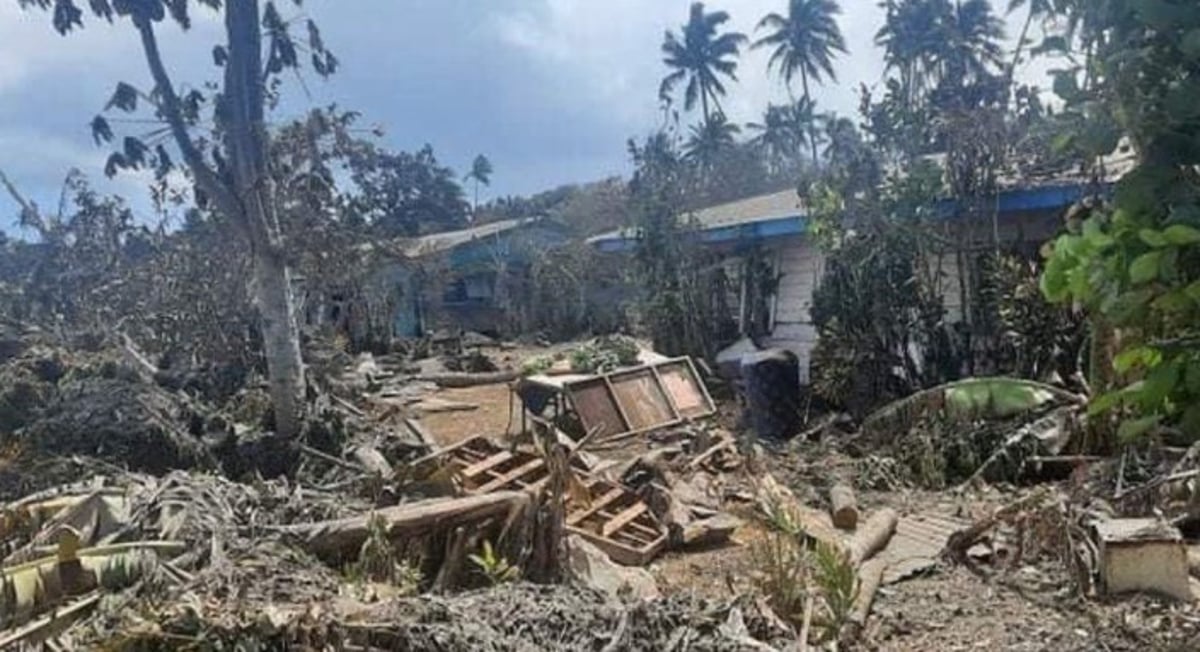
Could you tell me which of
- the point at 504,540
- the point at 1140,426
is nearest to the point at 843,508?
the point at 504,540

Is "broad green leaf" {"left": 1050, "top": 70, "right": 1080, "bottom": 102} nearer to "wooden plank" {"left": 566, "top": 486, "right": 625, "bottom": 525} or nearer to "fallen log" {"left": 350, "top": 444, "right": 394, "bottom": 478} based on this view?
"wooden plank" {"left": 566, "top": 486, "right": 625, "bottom": 525}

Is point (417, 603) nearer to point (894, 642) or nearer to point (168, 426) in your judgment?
point (894, 642)

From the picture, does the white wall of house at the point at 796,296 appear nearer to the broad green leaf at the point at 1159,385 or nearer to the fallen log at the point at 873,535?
the fallen log at the point at 873,535

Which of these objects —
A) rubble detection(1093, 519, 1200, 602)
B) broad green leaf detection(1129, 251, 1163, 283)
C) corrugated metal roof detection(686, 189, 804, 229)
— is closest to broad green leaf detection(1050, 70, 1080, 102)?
broad green leaf detection(1129, 251, 1163, 283)

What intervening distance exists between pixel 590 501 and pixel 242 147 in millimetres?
6968

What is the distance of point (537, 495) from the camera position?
18.6 ft

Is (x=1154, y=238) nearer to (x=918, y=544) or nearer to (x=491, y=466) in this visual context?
(x=918, y=544)

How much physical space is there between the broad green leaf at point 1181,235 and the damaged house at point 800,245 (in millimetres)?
7523

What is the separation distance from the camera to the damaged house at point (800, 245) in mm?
11078

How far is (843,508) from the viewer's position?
7234 mm

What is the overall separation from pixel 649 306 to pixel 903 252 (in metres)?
5.39

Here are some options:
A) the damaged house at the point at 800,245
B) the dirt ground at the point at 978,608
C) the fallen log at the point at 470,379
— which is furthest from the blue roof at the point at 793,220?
the dirt ground at the point at 978,608

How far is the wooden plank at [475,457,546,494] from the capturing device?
7.16 metres

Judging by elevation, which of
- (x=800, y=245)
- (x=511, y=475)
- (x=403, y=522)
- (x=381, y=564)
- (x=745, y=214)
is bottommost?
(x=511, y=475)
